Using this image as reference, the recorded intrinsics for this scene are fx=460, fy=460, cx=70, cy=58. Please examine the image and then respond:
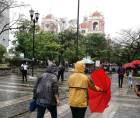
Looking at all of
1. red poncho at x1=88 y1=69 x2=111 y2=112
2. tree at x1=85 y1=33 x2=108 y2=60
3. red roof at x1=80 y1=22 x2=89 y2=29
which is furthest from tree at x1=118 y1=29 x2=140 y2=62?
red roof at x1=80 y1=22 x2=89 y2=29

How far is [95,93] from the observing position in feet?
33.5

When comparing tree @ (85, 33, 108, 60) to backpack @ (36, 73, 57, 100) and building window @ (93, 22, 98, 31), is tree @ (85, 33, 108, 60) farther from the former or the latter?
backpack @ (36, 73, 57, 100)

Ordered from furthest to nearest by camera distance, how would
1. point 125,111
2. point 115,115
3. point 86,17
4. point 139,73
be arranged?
1. point 86,17
2. point 139,73
3. point 125,111
4. point 115,115

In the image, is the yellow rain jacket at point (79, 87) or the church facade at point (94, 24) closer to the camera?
the yellow rain jacket at point (79, 87)

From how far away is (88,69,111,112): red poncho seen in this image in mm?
10219

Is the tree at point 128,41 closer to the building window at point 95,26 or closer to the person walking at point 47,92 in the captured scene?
the person walking at point 47,92

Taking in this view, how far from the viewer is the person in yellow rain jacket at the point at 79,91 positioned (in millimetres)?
9422

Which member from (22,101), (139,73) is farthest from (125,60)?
(22,101)

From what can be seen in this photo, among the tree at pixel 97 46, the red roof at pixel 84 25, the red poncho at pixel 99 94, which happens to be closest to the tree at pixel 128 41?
the tree at pixel 97 46

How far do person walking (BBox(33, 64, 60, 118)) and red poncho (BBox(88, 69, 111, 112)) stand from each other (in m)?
0.84

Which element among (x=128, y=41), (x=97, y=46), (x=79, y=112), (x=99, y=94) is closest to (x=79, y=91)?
(x=79, y=112)

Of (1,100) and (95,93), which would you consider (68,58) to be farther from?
(95,93)

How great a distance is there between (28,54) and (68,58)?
16.7 metres

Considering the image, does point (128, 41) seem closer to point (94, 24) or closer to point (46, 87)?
point (46, 87)
